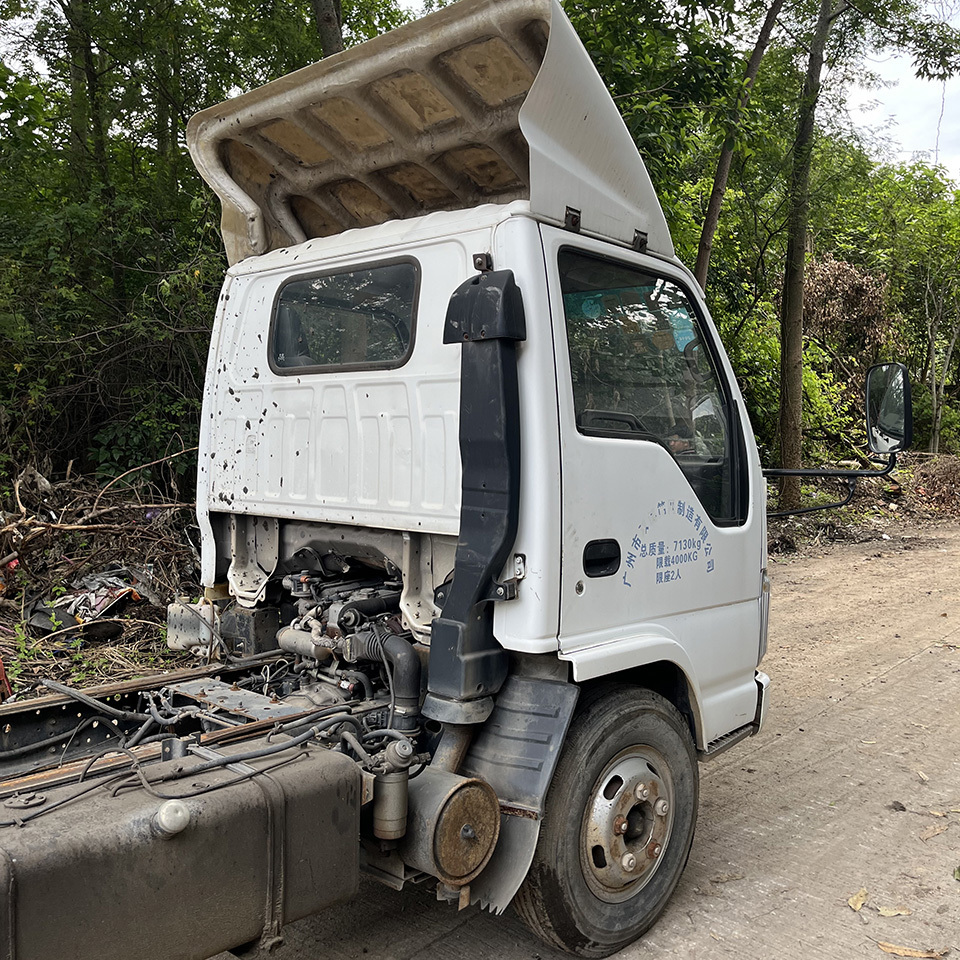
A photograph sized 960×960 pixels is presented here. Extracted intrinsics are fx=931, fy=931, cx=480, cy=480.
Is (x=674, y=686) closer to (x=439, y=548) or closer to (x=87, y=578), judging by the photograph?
(x=439, y=548)

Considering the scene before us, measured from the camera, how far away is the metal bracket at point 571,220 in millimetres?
3303

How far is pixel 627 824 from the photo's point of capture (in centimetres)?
344

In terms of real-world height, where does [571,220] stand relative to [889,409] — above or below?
above

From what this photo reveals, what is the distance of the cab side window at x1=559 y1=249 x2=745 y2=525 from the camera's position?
131 inches

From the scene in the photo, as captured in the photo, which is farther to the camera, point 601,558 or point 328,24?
point 328,24

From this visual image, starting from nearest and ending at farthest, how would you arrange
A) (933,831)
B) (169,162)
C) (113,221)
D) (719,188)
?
(933,831)
(113,221)
(169,162)
(719,188)

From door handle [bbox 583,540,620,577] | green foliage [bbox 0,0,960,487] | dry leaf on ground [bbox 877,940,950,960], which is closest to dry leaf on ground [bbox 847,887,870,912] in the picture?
dry leaf on ground [bbox 877,940,950,960]

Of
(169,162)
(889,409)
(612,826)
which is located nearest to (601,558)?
(612,826)

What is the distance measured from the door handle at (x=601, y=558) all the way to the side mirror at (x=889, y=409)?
1.42 metres

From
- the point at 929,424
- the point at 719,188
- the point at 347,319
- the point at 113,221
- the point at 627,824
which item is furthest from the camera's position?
the point at 929,424

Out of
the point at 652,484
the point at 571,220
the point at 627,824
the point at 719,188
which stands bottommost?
the point at 627,824

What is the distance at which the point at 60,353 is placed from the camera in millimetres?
8891

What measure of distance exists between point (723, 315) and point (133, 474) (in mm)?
9943

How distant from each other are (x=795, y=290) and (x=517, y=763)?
40.4 ft
